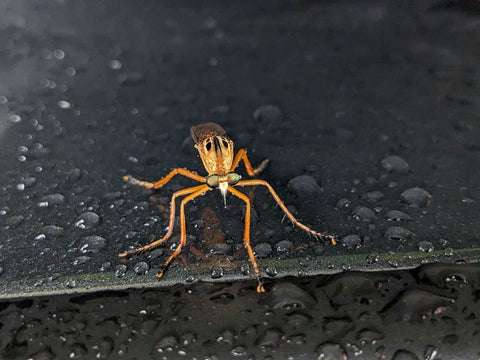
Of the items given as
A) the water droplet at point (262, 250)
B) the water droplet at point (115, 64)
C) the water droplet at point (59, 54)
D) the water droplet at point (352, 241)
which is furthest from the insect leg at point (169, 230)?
the water droplet at point (59, 54)

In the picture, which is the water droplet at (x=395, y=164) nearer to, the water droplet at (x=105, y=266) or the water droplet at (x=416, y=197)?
the water droplet at (x=416, y=197)

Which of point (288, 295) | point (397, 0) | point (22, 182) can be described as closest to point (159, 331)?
point (288, 295)

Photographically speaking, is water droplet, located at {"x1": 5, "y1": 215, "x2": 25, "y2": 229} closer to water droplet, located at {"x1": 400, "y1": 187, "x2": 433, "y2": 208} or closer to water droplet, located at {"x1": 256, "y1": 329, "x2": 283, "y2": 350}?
water droplet, located at {"x1": 256, "y1": 329, "x2": 283, "y2": 350}

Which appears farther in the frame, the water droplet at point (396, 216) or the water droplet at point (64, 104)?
the water droplet at point (64, 104)

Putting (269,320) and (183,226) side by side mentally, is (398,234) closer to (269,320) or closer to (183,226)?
(269,320)

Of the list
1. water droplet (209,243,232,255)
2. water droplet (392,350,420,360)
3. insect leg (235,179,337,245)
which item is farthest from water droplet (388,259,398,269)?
water droplet (209,243,232,255)

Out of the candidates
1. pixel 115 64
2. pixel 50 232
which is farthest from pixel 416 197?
pixel 115 64
